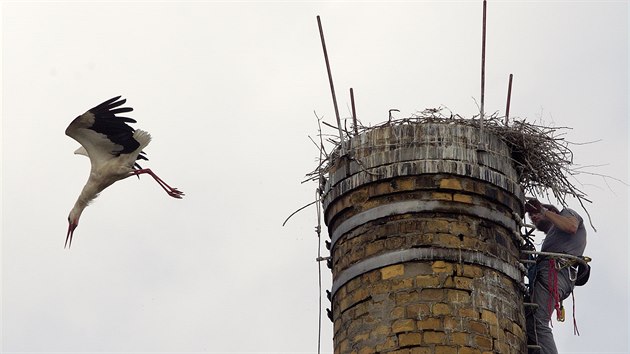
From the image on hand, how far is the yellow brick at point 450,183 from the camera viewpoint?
9844 mm

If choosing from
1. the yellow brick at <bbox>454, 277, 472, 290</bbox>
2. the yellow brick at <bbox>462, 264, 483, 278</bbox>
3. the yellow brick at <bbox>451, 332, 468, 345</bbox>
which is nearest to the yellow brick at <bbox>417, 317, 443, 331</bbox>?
the yellow brick at <bbox>451, 332, 468, 345</bbox>

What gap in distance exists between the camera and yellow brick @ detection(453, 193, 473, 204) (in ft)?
32.2

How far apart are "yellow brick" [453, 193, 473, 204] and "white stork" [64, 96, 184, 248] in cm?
470

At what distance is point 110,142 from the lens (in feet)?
44.6

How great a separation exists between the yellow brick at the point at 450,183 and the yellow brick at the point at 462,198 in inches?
2.4

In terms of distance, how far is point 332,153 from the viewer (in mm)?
10633

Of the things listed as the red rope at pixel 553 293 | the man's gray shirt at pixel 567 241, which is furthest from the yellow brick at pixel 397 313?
the man's gray shirt at pixel 567 241

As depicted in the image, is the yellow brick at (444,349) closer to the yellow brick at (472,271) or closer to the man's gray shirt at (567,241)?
the yellow brick at (472,271)

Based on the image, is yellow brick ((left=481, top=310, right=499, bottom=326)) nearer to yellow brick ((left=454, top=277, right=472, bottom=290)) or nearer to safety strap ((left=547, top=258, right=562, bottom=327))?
yellow brick ((left=454, top=277, right=472, bottom=290))

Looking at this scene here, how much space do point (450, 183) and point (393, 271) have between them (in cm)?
84

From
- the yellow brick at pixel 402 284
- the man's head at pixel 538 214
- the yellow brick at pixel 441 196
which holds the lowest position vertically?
the yellow brick at pixel 402 284

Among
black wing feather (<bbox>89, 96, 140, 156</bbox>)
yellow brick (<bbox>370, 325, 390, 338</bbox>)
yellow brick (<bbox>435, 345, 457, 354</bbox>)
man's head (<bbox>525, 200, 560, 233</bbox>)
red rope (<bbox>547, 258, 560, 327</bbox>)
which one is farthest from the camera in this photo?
black wing feather (<bbox>89, 96, 140, 156</bbox>)

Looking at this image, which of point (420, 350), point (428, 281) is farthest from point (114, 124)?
point (420, 350)

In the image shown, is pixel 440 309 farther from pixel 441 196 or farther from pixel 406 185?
pixel 406 185
